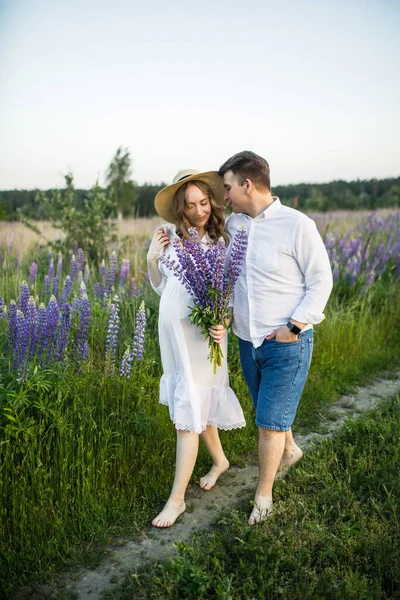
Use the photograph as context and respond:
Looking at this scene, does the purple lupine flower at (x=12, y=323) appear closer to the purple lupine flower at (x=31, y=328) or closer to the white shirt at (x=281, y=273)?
the purple lupine flower at (x=31, y=328)

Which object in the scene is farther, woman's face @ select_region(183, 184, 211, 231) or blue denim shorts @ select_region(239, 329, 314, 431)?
woman's face @ select_region(183, 184, 211, 231)

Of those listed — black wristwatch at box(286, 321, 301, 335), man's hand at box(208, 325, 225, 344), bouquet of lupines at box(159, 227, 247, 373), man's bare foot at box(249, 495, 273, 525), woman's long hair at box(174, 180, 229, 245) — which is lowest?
man's bare foot at box(249, 495, 273, 525)

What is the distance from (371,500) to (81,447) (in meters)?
1.86

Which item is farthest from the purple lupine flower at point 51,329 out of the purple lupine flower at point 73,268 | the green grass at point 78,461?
the purple lupine flower at point 73,268

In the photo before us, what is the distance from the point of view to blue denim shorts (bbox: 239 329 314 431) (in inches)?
124

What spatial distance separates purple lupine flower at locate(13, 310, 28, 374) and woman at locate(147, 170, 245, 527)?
91 centimetres

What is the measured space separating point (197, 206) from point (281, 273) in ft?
2.28

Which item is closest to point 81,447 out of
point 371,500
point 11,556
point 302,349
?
point 11,556

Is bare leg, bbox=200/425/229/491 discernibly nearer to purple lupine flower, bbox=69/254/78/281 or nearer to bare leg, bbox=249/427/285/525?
bare leg, bbox=249/427/285/525

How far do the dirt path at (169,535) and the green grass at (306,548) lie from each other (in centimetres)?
10

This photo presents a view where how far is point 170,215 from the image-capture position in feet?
12.0

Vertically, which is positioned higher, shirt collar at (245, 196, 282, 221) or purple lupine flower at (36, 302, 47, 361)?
shirt collar at (245, 196, 282, 221)

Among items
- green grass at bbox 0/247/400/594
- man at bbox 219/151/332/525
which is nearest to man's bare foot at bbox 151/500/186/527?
green grass at bbox 0/247/400/594

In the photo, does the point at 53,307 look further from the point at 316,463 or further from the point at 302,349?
the point at 316,463
